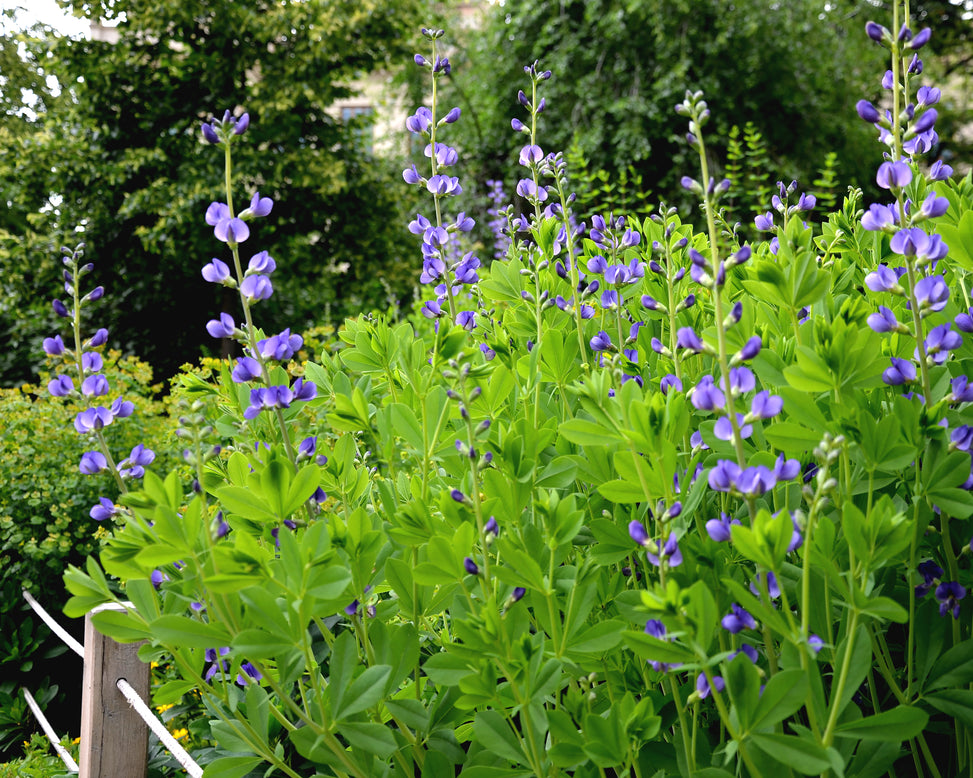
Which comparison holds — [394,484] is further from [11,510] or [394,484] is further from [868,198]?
[868,198]

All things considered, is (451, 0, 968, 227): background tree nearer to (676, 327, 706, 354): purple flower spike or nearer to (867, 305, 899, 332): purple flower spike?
(867, 305, 899, 332): purple flower spike

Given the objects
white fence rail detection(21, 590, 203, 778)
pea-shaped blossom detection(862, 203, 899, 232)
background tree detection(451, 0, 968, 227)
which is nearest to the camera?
pea-shaped blossom detection(862, 203, 899, 232)

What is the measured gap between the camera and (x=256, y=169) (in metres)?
9.57

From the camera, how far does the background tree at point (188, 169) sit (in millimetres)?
9359

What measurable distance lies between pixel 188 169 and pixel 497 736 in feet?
32.1

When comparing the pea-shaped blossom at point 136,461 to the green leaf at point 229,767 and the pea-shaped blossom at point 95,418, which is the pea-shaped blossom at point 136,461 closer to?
the pea-shaped blossom at point 95,418

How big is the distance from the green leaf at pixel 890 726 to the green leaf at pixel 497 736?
0.36 m

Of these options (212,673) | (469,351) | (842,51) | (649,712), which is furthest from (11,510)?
(842,51)

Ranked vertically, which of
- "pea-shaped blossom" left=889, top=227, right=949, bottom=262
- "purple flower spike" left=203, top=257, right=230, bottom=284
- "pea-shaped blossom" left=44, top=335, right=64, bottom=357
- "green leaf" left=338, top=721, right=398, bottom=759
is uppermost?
"purple flower spike" left=203, top=257, right=230, bottom=284

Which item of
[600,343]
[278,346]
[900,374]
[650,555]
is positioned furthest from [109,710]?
[900,374]

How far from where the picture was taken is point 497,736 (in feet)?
3.02

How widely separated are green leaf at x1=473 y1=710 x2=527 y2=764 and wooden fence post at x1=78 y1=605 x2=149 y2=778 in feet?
4.07

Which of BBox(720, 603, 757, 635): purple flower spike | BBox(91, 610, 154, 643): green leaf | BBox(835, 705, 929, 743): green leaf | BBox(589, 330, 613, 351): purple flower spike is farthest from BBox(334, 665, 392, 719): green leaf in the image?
BBox(589, 330, 613, 351): purple flower spike

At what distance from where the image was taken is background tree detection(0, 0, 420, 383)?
9.36m
